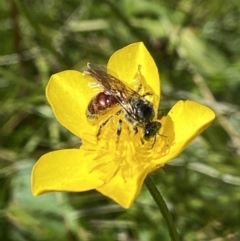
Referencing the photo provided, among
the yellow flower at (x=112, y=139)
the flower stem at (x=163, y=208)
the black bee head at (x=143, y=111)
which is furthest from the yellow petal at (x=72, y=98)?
the flower stem at (x=163, y=208)

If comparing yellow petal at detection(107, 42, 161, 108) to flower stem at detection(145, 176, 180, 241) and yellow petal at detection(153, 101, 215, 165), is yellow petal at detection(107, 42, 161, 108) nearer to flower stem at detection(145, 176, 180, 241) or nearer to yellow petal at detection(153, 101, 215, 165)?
yellow petal at detection(153, 101, 215, 165)

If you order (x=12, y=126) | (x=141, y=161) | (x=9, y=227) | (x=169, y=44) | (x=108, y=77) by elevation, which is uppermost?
(x=108, y=77)

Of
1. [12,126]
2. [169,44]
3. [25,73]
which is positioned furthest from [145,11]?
[12,126]

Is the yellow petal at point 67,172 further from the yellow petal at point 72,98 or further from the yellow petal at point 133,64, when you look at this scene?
the yellow petal at point 133,64

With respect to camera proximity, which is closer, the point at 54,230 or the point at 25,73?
Result: the point at 54,230

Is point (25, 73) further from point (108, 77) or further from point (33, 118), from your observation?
point (108, 77)

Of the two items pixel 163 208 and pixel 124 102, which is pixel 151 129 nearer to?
pixel 124 102
